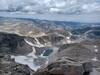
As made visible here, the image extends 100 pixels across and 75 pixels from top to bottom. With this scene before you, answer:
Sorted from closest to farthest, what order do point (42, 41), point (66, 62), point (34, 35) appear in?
point (66, 62) < point (42, 41) < point (34, 35)

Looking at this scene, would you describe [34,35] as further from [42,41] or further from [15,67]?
[15,67]

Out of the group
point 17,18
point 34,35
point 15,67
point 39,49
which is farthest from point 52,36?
point 17,18

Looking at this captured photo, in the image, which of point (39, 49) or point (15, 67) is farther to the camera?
point (39, 49)

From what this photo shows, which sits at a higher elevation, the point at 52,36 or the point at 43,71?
the point at 43,71

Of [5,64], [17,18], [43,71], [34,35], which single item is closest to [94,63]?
[43,71]

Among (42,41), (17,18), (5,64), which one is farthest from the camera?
(17,18)

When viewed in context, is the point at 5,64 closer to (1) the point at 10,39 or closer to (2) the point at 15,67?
(2) the point at 15,67

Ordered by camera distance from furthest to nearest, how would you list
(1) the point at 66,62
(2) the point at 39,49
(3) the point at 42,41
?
(3) the point at 42,41 < (2) the point at 39,49 < (1) the point at 66,62

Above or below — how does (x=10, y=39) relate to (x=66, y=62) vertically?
below

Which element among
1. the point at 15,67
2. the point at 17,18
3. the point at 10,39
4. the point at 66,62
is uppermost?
the point at 66,62
